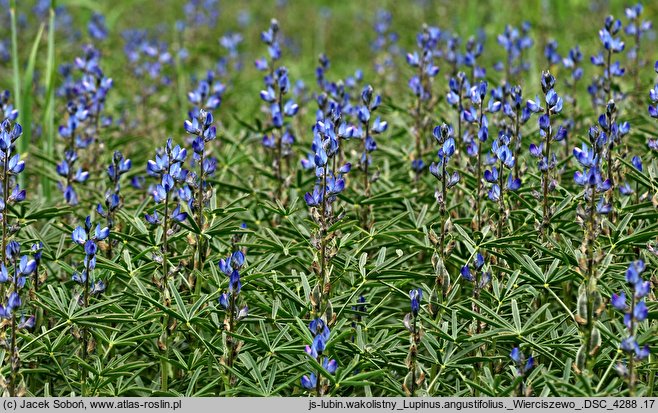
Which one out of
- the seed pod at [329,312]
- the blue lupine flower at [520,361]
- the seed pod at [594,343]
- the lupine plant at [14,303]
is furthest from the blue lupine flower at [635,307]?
the lupine plant at [14,303]

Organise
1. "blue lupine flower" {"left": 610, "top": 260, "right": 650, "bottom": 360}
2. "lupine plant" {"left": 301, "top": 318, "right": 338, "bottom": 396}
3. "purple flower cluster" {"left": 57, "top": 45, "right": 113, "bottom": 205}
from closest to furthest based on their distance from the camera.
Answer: "blue lupine flower" {"left": 610, "top": 260, "right": 650, "bottom": 360}
"lupine plant" {"left": 301, "top": 318, "right": 338, "bottom": 396}
"purple flower cluster" {"left": 57, "top": 45, "right": 113, "bottom": 205}

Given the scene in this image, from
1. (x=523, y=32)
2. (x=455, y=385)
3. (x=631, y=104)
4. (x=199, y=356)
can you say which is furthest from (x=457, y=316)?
(x=523, y=32)

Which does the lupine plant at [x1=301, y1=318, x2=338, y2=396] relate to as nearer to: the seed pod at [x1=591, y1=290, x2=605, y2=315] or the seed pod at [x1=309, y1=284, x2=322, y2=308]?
the seed pod at [x1=309, y1=284, x2=322, y2=308]

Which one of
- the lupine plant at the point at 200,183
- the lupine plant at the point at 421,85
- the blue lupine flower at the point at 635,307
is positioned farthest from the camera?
the lupine plant at the point at 421,85

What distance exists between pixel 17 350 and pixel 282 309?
44.6 inches

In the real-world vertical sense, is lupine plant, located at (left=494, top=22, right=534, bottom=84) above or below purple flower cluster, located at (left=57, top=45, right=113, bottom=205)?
above

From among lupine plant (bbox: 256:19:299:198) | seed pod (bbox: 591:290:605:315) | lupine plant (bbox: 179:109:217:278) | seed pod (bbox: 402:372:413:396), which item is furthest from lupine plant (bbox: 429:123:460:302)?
lupine plant (bbox: 256:19:299:198)

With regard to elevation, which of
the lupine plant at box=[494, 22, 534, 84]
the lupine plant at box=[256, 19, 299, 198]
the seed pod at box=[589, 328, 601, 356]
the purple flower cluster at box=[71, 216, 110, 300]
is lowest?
the seed pod at box=[589, 328, 601, 356]

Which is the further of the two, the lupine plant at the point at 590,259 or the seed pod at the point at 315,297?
Answer: the seed pod at the point at 315,297

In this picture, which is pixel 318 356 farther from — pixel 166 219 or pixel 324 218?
pixel 166 219

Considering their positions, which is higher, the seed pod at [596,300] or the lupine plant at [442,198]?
the lupine plant at [442,198]

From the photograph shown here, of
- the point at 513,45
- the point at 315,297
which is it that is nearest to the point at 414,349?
the point at 315,297

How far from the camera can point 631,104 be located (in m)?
6.25

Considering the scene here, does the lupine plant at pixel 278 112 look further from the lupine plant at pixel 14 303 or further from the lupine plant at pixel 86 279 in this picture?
the lupine plant at pixel 14 303
